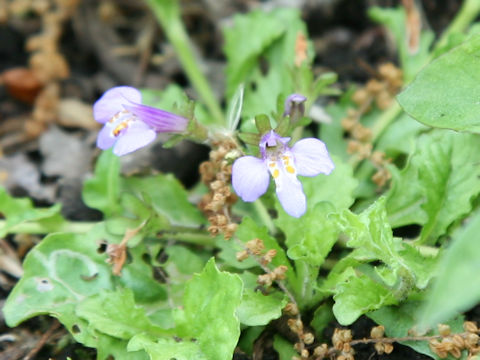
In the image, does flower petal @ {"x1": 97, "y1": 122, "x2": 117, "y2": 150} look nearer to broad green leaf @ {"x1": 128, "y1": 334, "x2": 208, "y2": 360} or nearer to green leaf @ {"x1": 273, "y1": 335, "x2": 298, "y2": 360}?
broad green leaf @ {"x1": 128, "y1": 334, "x2": 208, "y2": 360}

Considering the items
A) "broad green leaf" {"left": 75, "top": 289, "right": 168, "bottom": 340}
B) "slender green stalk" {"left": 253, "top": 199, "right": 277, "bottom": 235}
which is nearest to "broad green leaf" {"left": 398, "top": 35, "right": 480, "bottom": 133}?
"slender green stalk" {"left": 253, "top": 199, "right": 277, "bottom": 235}

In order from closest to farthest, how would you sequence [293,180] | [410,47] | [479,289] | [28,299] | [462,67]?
[479,289]
[293,180]
[462,67]
[28,299]
[410,47]

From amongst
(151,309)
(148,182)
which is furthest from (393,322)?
(148,182)

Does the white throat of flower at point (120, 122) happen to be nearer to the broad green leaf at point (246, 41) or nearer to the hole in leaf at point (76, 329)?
the hole in leaf at point (76, 329)

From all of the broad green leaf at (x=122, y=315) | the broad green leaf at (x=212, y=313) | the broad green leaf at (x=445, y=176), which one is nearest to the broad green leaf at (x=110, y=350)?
the broad green leaf at (x=122, y=315)

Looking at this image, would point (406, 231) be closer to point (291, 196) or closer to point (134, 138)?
point (291, 196)

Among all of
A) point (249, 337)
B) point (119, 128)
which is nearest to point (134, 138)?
point (119, 128)

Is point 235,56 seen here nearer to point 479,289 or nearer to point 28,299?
point 28,299
